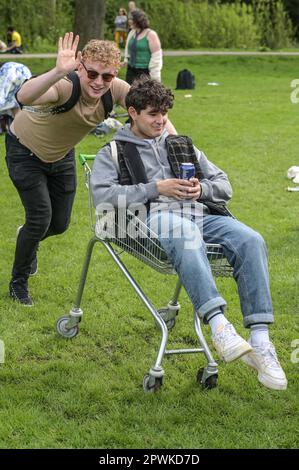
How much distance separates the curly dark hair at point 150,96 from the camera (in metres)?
4.52

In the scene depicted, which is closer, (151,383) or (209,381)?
(151,383)

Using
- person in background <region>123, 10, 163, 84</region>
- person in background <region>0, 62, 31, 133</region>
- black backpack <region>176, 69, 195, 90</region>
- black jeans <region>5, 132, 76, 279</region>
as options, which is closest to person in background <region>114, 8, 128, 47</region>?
black backpack <region>176, 69, 195, 90</region>

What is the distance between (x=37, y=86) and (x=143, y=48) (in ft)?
28.7

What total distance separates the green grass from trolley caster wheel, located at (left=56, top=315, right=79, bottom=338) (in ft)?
0.17

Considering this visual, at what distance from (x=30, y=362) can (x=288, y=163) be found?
23.0 ft

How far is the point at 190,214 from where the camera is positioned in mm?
4570

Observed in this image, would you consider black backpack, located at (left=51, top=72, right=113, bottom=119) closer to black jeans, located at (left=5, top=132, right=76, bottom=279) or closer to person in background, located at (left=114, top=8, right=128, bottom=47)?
black jeans, located at (left=5, top=132, right=76, bottom=279)

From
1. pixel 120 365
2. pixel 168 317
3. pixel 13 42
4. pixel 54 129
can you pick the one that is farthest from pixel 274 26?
pixel 120 365

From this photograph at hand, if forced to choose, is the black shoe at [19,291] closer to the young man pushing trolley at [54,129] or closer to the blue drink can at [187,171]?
the young man pushing trolley at [54,129]

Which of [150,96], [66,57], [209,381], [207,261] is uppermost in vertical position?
[66,57]

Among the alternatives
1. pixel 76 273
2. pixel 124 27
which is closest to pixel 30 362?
pixel 76 273

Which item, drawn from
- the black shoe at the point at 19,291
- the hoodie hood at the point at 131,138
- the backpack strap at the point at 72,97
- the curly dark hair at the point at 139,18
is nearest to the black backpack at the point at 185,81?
the curly dark hair at the point at 139,18

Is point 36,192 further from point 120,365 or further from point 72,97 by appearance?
point 120,365

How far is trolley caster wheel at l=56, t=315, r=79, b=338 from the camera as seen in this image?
5184 mm
